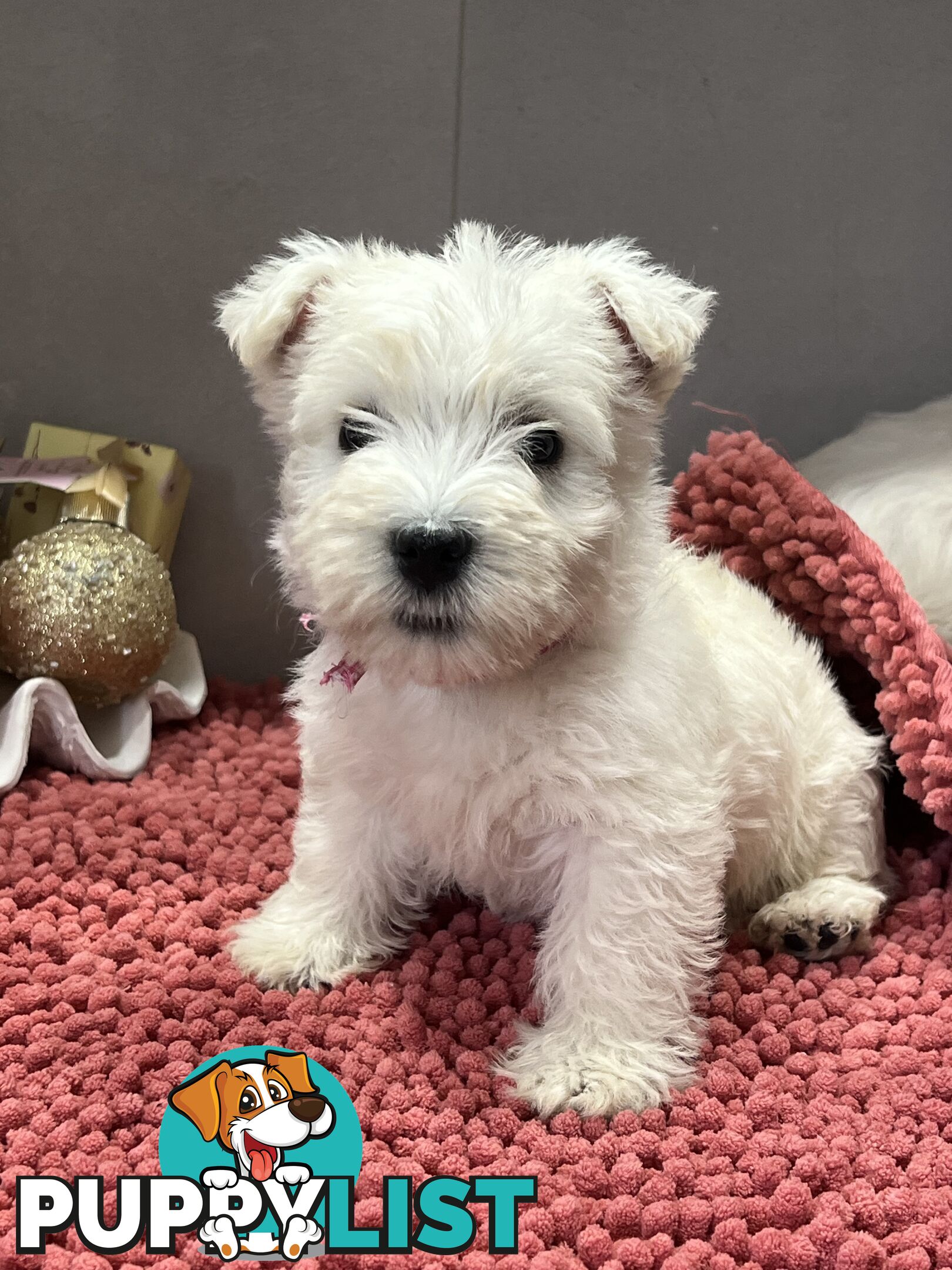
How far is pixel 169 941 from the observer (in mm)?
2020

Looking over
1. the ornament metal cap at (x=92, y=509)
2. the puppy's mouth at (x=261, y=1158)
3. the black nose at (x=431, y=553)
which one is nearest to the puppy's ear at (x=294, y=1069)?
the puppy's mouth at (x=261, y=1158)

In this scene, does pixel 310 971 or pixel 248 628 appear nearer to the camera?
pixel 310 971

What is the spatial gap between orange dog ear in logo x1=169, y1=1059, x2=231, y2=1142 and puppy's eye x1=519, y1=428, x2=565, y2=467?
2.99ft

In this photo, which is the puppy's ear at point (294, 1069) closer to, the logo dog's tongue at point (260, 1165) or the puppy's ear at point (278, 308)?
the logo dog's tongue at point (260, 1165)

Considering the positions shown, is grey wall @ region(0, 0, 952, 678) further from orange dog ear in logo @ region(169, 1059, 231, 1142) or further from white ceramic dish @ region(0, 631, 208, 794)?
orange dog ear in logo @ region(169, 1059, 231, 1142)

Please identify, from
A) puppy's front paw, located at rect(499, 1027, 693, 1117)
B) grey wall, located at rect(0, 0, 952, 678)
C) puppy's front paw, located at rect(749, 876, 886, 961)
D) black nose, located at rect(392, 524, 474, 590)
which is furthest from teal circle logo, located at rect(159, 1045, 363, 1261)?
grey wall, located at rect(0, 0, 952, 678)

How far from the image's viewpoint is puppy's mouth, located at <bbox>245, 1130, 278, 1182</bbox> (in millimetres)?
1398

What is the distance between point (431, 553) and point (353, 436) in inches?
10.8

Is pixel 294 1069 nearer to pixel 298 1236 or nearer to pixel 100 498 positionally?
pixel 298 1236

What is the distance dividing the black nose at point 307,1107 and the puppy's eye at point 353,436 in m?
0.86

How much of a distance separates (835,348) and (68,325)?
5.96ft

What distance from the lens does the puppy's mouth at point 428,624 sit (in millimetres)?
1479

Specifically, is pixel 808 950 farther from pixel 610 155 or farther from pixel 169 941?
pixel 610 155

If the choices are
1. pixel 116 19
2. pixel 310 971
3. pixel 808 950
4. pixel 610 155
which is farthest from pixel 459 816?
pixel 116 19
